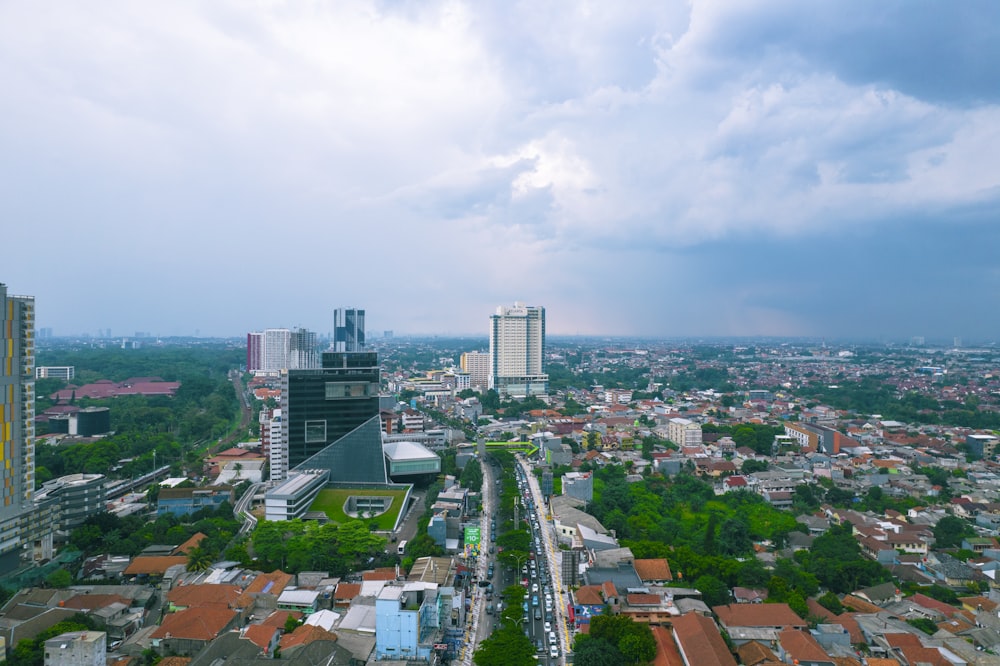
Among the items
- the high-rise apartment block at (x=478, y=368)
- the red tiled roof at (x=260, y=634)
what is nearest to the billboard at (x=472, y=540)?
the red tiled roof at (x=260, y=634)

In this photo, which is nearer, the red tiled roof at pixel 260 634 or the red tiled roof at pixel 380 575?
the red tiled roof at pixel 260 634

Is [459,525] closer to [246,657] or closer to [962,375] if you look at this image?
[246,657]

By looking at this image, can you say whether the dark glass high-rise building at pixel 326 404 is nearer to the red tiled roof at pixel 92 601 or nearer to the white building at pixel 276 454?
the white building at pixel 276 454

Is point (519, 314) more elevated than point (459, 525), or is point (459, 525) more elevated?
point (519, 314)

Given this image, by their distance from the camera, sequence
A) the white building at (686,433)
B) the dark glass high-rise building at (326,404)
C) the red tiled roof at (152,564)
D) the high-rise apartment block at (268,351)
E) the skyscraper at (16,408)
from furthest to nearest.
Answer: the high-rise apartment block at (268,351) < the white building at (686,433) < the dark glass high-rise building at (326,404) < the skyscraper at (16,408) < the red tiled roof at (152,564)

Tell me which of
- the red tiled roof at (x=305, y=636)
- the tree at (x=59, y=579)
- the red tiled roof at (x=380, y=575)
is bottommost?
the tree at (x=59, y=579)

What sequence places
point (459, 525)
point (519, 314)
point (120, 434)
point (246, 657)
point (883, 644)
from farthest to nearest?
1. point (519, 314)
2. point (120, 434)
3. point (459, 525)
4. point (883, 644)
5. point (246, 657)

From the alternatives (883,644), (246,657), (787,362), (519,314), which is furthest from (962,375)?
(246,657)
